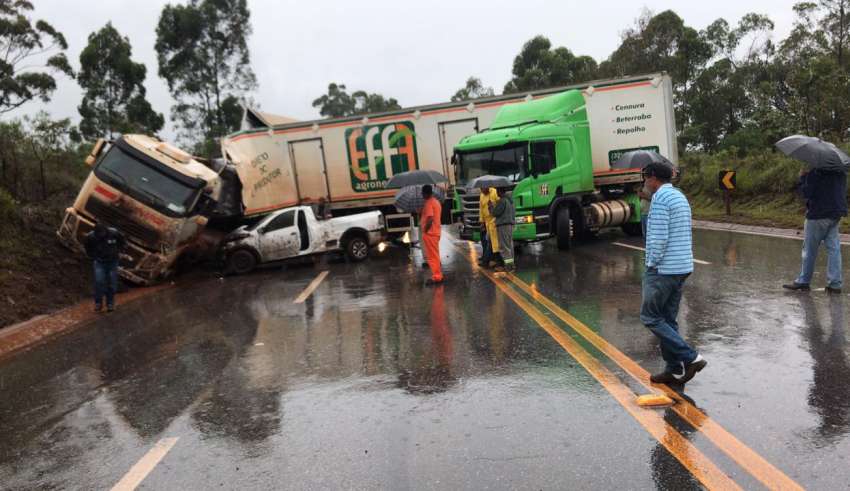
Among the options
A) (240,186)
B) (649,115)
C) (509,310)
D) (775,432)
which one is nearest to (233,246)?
(240,186)

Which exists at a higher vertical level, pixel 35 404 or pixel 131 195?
pixel 131 195

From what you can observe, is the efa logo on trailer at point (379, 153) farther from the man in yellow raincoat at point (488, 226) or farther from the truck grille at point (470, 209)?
the man in yellow raincoat at point (488, 226)

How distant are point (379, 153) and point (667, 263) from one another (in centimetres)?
1344

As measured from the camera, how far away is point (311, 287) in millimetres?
12094

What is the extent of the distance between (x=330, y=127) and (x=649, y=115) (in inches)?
333

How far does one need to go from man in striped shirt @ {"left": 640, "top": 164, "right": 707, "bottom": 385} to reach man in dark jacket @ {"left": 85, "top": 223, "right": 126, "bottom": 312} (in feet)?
31.7

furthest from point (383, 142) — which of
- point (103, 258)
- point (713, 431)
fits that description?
point (713, 431)

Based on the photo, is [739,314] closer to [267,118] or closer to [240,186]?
[240,186]

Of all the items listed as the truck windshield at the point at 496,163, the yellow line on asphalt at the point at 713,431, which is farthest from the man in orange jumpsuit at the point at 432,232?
the yellow line on asphalt at the point at 713,431

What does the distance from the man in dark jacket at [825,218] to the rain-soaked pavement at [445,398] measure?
0.44m

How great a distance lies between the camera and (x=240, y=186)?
16781 millimetres

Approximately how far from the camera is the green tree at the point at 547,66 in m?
51.6

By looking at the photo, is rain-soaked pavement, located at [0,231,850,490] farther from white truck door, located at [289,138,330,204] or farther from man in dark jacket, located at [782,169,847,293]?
white truck door, located at [289,138,330,204]

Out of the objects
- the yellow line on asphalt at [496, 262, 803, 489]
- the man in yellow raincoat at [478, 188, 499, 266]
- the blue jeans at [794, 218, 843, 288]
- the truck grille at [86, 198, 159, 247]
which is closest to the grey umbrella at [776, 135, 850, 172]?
the blue jeans at [794, 218, 843, 288]
